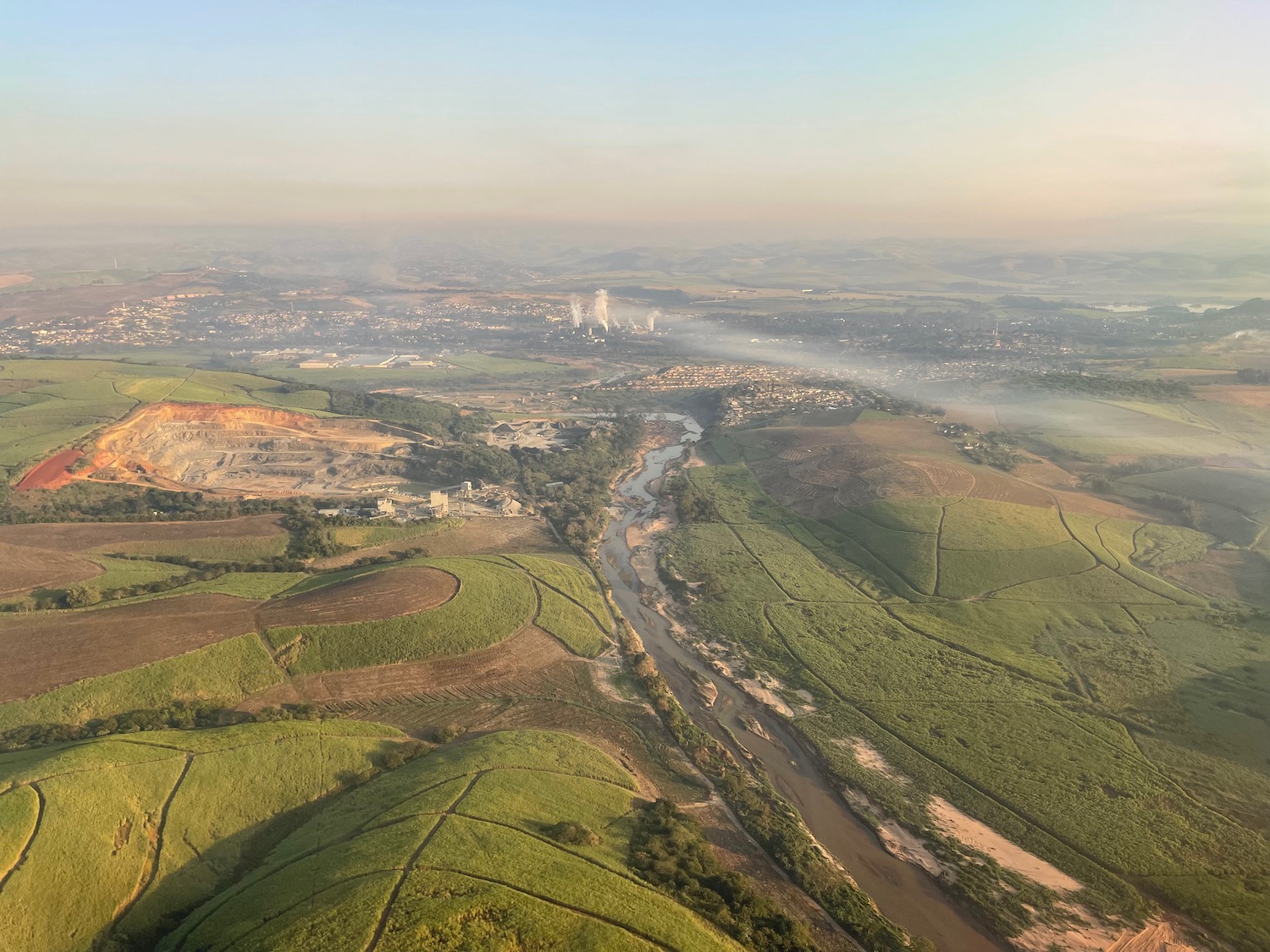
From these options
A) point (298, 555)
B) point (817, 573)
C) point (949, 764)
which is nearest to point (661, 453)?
point (817, 573)

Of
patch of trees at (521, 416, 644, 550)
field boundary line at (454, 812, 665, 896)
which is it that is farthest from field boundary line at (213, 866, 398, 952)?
patch of trees at (521, 416, 644, 550)

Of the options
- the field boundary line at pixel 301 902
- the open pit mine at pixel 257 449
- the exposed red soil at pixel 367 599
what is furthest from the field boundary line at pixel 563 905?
the open pit mine at pixel 257 449

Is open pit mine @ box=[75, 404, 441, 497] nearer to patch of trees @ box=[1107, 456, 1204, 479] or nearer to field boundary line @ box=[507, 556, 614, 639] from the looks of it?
field boundary line @ box=[507, 556, 614, 639]

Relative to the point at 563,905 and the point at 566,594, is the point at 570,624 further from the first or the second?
the point at 563,905

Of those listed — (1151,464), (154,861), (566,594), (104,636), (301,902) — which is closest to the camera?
(301,902)

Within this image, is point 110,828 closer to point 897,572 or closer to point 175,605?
point 175,605

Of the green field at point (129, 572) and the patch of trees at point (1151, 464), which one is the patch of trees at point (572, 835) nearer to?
the green field at point (129, 572)

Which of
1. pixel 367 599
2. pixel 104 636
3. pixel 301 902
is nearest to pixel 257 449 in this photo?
pixel 104 636
